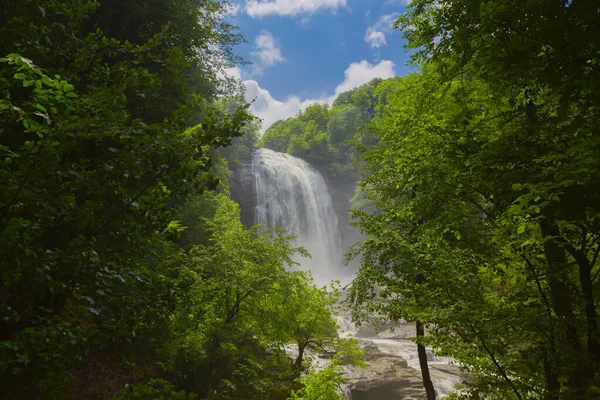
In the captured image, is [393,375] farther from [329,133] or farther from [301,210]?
[329,133]

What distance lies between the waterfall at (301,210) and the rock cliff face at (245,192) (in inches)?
20.7

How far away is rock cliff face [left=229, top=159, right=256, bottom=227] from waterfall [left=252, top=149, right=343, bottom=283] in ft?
1.72

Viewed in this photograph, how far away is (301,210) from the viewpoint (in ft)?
117

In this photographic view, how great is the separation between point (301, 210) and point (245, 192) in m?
6.51

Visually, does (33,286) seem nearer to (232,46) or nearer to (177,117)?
(177,117)

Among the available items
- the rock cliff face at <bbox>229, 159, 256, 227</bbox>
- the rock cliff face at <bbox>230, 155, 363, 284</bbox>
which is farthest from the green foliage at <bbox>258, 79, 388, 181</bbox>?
the rock cliff face at <bbox>229, 159, 256, 227</bbox>

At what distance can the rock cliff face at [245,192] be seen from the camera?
32.3 meters

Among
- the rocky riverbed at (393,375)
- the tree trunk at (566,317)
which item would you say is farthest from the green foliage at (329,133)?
the tree trunk at (566,317)

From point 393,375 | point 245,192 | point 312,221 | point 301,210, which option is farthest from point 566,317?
point 312,221

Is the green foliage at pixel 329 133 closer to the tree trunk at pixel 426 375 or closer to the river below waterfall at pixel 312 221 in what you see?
the river below waterfall at pixel 312 221

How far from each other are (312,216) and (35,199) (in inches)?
1358

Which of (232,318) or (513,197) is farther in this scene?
(232,318)

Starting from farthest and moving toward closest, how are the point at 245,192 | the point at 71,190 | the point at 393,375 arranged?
1. the point at 245,192
2. the point at 393,375
3. the point at 71,190

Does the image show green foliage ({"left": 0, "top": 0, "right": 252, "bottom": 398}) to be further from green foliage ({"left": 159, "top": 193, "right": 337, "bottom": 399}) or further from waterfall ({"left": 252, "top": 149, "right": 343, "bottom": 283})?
waterfall ({"left": 252, "top": 149, "right": 343, "bottom": 283})
